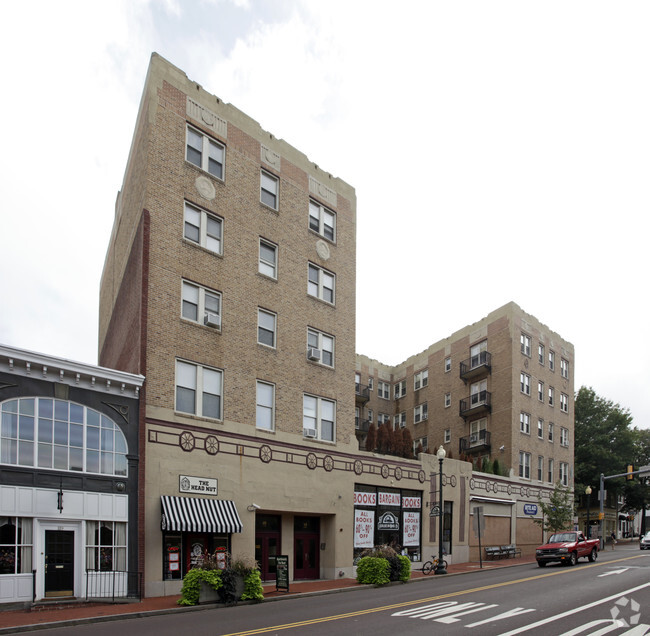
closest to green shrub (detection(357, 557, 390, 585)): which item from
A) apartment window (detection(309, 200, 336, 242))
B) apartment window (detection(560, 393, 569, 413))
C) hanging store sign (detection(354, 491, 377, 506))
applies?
hanging store sign (detection(354, 491, 377, 506))

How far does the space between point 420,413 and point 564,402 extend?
1170cm

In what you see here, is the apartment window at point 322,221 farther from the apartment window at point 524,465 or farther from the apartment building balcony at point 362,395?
the apartment window at point 524,465

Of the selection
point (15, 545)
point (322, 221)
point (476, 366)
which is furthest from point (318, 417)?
point (476, 366)

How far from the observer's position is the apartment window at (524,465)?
160 feet

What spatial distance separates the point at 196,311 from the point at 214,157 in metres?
6.45

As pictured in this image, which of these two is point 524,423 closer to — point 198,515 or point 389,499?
point 389,499

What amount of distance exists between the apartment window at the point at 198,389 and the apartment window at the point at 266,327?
2.85 meters

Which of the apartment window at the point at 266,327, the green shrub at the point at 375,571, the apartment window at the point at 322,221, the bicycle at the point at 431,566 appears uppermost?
the apartment window at the point at 322,221

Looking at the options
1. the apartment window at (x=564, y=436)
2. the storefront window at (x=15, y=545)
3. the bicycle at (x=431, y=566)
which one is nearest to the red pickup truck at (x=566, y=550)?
the bicycle at (x=431, y=566)

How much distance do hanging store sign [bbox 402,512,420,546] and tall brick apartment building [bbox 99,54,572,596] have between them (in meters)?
0.10

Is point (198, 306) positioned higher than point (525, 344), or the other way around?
point (525, 344)

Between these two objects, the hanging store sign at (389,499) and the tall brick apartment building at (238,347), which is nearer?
the tall brick apartment building at (238,347)

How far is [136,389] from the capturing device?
2259 centimetres

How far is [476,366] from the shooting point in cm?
5212
